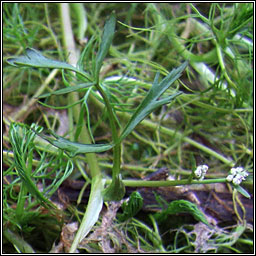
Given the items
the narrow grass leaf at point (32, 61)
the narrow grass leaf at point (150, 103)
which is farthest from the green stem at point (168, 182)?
the narrow grass leaf at point (32, 61)

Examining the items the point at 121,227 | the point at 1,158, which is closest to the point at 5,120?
the point at 1,158

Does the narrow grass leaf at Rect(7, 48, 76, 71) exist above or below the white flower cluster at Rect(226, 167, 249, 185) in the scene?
above

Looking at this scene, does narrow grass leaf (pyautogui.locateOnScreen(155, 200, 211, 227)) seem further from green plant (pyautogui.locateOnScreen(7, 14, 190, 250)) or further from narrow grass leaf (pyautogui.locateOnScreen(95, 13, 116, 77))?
narrow grass leaf (pyautogui.locateOnScreen(95, 13, 116, 77))

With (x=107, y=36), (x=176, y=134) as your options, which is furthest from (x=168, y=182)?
(x=176, y=134)

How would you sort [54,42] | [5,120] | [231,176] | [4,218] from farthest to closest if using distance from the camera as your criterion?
[54,42] < [5,120] < [4,218] < [231,176]

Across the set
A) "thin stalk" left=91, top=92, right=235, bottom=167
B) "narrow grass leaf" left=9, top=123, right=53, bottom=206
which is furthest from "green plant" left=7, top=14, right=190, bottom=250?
"thin stalk" left=91, top=92, right=235, bottom=167

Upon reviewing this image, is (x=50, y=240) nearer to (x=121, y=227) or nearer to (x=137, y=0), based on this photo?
(x=121, y=227)

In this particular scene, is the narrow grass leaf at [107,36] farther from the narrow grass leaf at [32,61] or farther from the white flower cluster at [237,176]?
the white flower cluster at [237,176]

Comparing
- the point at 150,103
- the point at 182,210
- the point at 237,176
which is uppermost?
the point at 150,103

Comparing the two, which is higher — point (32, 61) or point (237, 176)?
point (32, 61)

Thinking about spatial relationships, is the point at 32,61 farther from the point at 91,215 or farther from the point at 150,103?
the point at 91,215

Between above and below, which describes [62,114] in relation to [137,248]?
above
